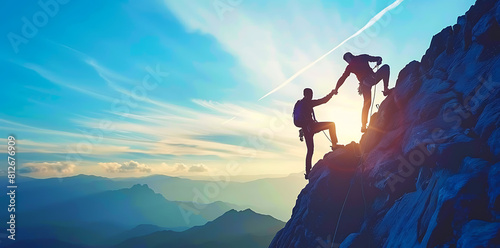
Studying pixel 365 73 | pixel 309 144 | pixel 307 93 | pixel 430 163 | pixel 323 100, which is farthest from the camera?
Answer: pixel 309 144

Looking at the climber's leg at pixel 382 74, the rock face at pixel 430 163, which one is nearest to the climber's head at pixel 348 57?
the climber's leg at pixel 382 74

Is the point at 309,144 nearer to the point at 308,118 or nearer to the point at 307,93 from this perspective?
the point at 308,118

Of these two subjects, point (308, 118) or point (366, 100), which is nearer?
point (366, 100)

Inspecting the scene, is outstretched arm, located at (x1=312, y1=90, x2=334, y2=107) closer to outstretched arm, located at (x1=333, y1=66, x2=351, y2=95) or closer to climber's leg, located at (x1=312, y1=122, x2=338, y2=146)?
outstretched arm, located at (x1=333, y1=66, x2=351, y2=95)

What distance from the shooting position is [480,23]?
43.9 feet

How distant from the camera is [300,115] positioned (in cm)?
1819

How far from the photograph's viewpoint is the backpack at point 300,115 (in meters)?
18.2

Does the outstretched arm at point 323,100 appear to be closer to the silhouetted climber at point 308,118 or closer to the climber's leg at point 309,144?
the silhouetted climber at point 308,118

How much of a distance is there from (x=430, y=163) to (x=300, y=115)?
8345mm

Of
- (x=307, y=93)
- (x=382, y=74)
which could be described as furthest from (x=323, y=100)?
(x=382, y=74)

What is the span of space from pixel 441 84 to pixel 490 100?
448cm

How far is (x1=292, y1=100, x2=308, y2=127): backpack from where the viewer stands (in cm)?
1817

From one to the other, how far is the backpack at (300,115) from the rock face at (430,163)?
3663 millimetres

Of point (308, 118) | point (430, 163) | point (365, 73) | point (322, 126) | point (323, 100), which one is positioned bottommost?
point (430, 163)
